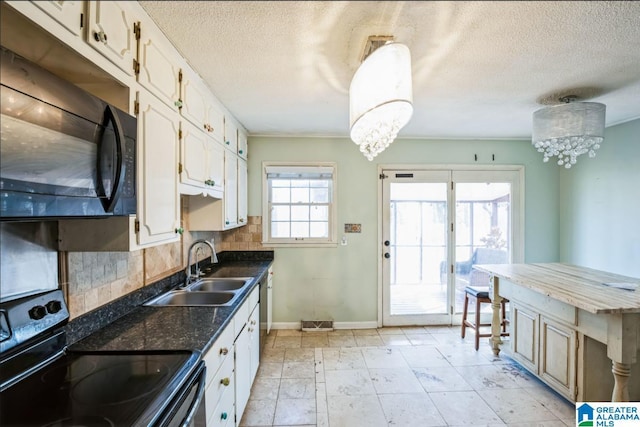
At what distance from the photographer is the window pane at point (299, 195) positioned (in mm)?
3514

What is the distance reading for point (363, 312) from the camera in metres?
3.54

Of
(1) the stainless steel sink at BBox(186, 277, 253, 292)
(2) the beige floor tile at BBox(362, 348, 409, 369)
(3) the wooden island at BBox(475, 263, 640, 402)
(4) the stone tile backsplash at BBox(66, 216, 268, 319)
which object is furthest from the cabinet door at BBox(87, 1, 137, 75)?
(2) the beige floor tile at BBox(362, 348, 409, 369)

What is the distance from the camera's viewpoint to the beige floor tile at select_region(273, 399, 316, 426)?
6.46 feet

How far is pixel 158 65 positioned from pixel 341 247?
2.61m

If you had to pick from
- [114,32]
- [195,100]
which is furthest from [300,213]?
[114,32]

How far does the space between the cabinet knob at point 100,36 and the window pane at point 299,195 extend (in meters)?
2.55

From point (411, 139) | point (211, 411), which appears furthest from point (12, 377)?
point (411, 139)

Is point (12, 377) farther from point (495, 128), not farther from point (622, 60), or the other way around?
point (495, 128)

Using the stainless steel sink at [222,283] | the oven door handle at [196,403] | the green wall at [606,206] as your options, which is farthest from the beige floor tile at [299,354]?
the green wall at [606,206]

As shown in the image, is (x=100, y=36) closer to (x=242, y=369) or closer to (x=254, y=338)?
(x=242, y=369)

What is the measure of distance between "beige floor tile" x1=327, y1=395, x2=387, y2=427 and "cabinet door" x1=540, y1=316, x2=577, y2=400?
4.30ft

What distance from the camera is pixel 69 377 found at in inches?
40.4

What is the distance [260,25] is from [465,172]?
3044mm

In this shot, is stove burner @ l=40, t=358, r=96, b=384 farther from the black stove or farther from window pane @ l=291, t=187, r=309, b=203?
window pane @ l=291, t=187, r=309, b=203
